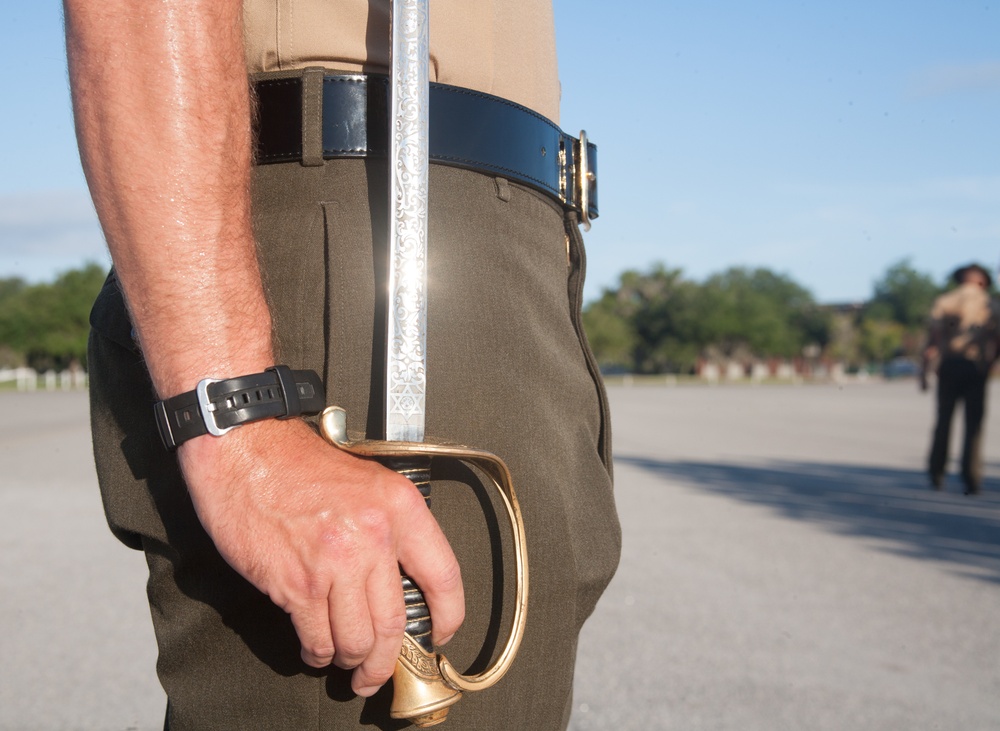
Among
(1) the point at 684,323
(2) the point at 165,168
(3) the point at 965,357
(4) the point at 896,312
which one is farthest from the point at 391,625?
(4) the point at 896,312

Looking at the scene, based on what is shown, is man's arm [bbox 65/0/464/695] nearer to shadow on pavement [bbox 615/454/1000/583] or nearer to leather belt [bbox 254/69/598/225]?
leather belt [bbox 254/69/598/225]

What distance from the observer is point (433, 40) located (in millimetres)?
1202

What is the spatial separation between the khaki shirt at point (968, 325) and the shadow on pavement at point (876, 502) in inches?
48.6

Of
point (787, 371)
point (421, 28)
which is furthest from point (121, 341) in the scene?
point (787, 371)

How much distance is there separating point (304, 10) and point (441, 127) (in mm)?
210

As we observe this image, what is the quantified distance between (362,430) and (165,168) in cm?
36

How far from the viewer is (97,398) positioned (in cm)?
121

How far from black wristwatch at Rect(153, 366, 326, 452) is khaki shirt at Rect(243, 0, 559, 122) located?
1.32ft

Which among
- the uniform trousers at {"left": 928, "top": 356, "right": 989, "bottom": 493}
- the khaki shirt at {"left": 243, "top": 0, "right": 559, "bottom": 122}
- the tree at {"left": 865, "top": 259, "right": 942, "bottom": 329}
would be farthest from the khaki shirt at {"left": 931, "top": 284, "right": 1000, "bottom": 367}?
the tree at {"left": 865, "top": 259, "right": 942, "bottom": 329}

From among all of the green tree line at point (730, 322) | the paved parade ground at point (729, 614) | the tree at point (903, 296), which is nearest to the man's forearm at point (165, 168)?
the paved parade ground at point (729, 614)

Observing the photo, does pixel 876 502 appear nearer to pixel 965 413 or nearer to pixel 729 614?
pixel 965 413

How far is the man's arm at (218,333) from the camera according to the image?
37.9 inches

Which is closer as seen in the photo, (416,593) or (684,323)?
(416,593)

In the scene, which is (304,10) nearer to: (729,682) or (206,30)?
(206,30)
